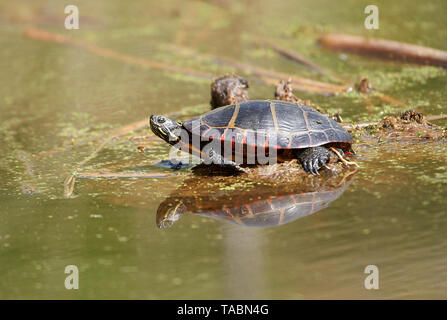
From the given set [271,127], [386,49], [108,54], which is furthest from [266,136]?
[108,54]

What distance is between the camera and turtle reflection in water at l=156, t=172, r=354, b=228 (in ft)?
11.9

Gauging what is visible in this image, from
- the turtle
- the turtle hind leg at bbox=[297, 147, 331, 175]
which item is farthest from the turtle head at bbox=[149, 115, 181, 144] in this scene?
the turtle hind leg at bbox=[297, 147, 331, 175]

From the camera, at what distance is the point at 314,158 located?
4160 millimetres

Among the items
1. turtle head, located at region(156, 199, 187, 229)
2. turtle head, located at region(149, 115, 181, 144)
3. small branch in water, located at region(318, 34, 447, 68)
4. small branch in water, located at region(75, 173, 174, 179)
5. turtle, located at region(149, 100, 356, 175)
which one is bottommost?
turtle head, located at region(156, 199, 187, 229)

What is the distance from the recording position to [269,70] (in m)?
7.59

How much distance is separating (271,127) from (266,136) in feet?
0.30

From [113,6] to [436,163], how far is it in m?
10.1

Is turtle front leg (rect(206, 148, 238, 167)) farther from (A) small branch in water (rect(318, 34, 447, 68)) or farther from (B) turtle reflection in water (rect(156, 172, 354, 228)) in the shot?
(A) small branch in water (rect(318, 34, 447, 68))

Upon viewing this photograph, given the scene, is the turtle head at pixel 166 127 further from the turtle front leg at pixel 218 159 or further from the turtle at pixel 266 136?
the turtle front leg at pixel 218 159

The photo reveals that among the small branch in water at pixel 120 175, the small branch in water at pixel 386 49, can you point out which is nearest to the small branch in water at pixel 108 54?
the small branch in water at pixel 386 49

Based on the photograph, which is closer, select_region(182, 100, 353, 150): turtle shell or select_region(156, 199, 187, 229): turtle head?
select_region(156, 199, 187, 229): turtle head

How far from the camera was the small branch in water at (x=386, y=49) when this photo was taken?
7047 mm

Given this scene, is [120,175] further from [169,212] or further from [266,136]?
[266,136]
